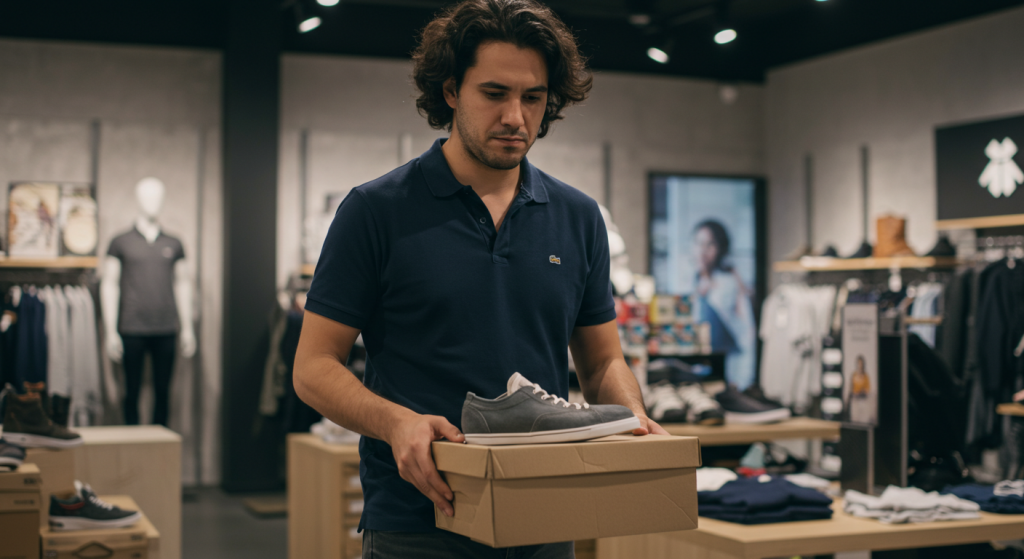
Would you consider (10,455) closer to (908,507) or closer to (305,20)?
(908,507)

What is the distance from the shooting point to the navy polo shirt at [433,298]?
1.44 meters

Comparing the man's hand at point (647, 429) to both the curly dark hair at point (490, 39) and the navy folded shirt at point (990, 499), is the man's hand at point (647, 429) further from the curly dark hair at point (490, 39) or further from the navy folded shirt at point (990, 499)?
the navy folded shirt at point (990, 499)

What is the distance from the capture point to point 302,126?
809cm

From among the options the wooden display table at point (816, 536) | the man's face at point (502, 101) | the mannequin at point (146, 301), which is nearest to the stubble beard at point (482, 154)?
the man's face at point (502, 101)

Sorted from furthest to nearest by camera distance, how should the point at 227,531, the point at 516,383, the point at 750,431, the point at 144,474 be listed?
the point at 227,531 → the point at 750,431 → the point at 144,474 → the point at 516,383

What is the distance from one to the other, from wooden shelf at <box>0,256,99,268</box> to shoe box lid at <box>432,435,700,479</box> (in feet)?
20.9

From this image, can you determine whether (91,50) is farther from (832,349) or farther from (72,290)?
(832,349)

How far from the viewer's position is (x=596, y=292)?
65.2 inches

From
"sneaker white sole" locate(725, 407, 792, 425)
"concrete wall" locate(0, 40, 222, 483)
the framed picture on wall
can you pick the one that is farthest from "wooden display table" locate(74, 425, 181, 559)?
"concrete wall" locate(0, 40, 222, 483)

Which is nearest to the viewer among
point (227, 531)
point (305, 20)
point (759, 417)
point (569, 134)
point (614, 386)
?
point (614, 386)

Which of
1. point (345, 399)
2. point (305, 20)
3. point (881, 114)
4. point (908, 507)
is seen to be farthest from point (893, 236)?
point (345, 399)

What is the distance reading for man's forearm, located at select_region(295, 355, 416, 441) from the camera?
1329 millimetres

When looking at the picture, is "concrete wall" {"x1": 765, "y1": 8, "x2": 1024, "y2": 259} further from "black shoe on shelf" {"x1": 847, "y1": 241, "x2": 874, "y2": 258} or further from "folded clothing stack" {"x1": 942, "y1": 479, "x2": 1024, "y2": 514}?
"folded clothing stack" {"x1": 942, "y1": 479, "x2": 1024, "y2": 514}

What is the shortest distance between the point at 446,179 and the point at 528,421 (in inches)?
17.1
